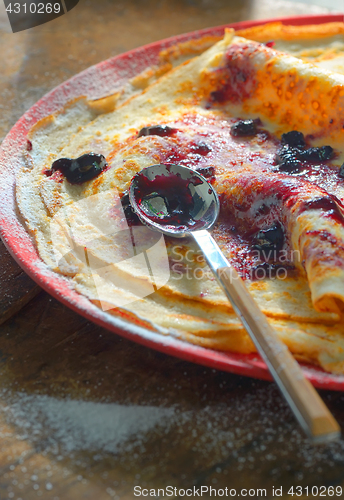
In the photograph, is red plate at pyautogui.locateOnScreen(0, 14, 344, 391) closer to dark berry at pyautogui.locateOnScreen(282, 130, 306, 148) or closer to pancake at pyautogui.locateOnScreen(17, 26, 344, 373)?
pancake at pyautogui.locateOnScreen(17, 26, 344, 373)

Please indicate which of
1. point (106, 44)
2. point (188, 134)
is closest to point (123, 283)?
point (188, 134)

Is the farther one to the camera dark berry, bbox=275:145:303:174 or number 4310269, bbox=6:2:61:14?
number 4310269, bbox=6:2:61:14

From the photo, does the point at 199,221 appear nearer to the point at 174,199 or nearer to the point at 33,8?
the point at 174,199

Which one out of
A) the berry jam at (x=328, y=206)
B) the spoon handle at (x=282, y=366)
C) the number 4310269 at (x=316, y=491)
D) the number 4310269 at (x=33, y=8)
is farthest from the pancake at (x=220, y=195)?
the number 4310269 at (x=33, y=8)

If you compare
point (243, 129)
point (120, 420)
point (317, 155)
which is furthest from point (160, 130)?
point (120, 420)

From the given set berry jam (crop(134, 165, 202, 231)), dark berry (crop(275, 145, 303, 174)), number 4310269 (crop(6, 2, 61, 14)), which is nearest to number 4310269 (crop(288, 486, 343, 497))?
berry jam (crop(134, 165, 202, 231))
